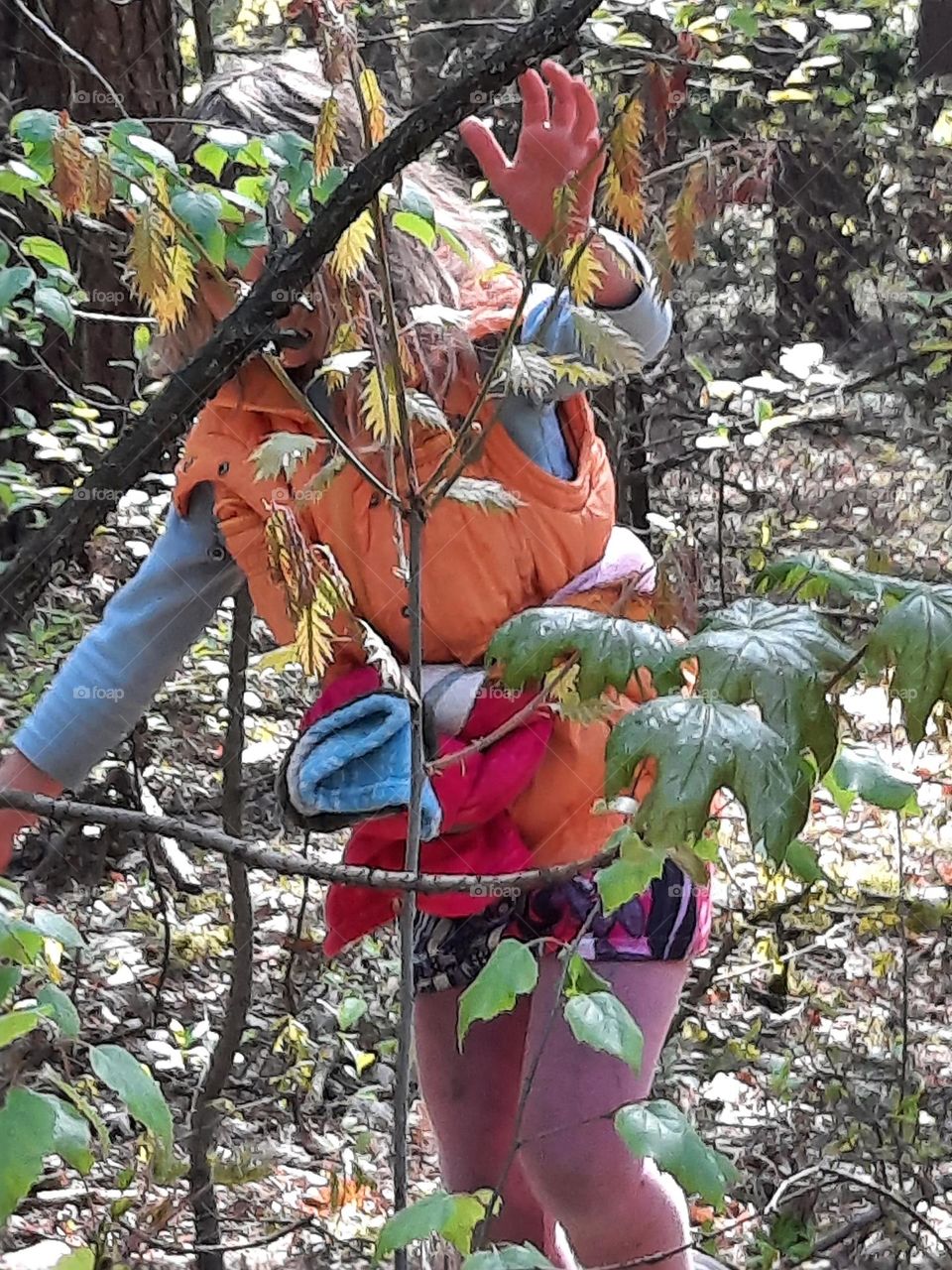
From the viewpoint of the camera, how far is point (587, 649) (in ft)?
2.89

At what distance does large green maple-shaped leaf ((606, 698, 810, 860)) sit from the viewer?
0.74m

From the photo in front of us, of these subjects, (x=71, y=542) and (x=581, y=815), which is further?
(x=581, y=815)

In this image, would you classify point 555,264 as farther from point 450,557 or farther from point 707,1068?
point 707,1068

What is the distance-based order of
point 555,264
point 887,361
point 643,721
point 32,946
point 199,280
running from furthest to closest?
point 887,361 → point 199,280 → point 555,264 → point 32,946 → point 643,721

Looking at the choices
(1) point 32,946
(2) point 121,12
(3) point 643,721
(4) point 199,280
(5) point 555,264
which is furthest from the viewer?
(2) point 121,12

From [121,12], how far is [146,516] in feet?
4.70

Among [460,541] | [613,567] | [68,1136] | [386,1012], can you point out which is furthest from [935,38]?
[68,1136]

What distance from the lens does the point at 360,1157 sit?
2.66 metres

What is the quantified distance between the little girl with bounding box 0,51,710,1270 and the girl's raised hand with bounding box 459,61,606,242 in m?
0.12

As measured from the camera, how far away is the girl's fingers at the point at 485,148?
3.54 feet

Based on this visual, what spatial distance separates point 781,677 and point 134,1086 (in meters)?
0.50

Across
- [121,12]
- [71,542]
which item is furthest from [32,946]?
[121,12]

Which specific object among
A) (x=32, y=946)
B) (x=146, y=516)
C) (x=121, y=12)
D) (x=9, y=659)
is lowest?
(x=9, y=659)

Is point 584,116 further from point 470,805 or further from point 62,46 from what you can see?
point 62,46
